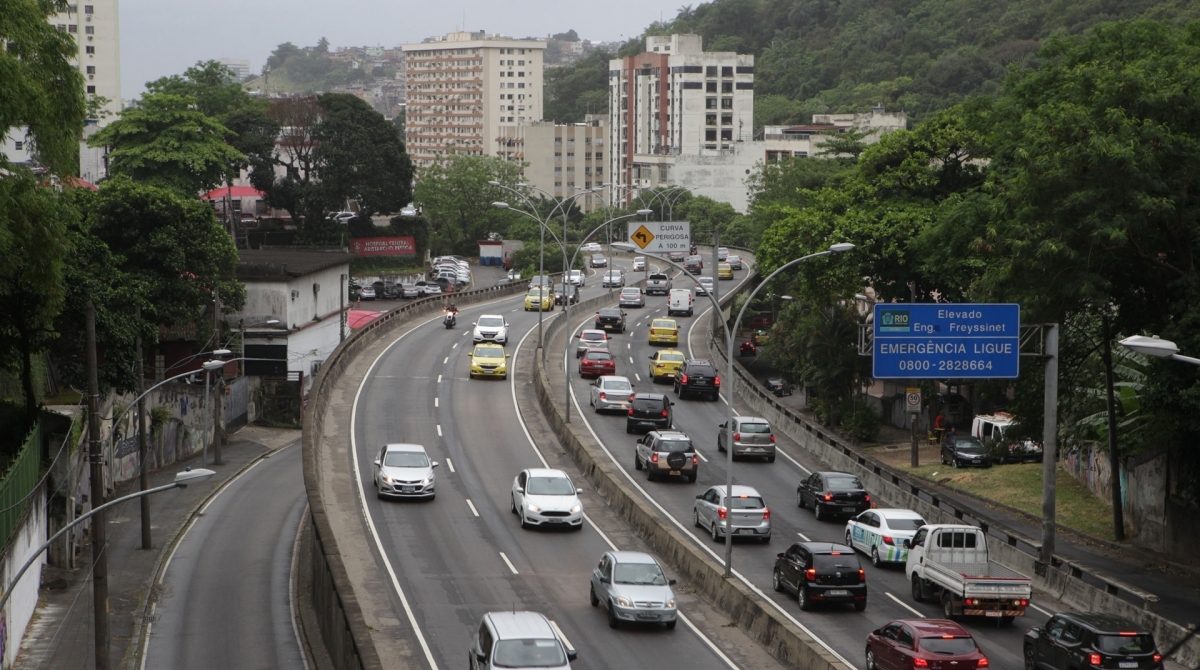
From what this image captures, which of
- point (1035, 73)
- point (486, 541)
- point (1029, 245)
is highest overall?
point (1035, 73)

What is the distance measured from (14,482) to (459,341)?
42.3m

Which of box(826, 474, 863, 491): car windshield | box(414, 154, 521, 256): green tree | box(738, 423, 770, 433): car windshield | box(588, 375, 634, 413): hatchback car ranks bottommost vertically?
box(826, 474, 863, 491): car windshield

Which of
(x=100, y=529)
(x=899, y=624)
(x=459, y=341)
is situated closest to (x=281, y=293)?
(x=459, y=341)

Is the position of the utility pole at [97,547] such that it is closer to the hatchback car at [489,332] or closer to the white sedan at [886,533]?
the white sedan at [886,533]

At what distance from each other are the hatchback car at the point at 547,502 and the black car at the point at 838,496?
7.15 m

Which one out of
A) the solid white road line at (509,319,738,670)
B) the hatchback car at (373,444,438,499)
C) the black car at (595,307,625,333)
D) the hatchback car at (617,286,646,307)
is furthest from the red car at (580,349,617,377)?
the hatchback car at (617,286,646,307)

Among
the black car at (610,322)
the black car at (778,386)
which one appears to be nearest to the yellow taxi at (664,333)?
the black car at (610,322)

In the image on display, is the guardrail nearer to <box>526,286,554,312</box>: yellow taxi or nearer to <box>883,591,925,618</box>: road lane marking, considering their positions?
<box>883,591,925,618</box>: road lane marking

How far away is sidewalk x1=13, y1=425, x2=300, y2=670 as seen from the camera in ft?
98.5

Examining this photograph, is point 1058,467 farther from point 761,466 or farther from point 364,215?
Result: point 364,215

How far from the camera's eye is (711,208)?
144 meters

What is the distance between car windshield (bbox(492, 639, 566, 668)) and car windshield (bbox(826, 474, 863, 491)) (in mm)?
17417

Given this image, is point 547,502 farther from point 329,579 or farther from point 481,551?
point 329,579

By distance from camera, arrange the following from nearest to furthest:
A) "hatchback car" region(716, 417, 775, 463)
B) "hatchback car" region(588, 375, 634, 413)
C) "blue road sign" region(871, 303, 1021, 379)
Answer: "blue road sign" region(871, 303, 1021, 379), "hatchback car" region(716, 417, 775, 463), "hatchback car" region(588, 375, 634, 413)
